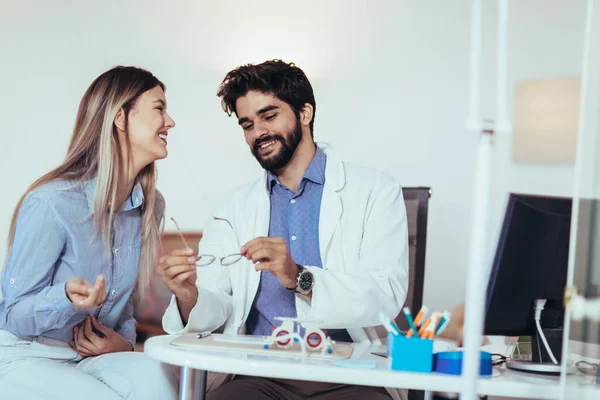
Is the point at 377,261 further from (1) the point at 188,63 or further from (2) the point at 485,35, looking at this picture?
(1) the point at 188,63

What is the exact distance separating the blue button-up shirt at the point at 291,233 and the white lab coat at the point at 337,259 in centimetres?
4

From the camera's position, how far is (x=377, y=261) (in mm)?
1949

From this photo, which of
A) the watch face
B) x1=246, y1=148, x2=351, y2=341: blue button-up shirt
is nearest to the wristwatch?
the watch face

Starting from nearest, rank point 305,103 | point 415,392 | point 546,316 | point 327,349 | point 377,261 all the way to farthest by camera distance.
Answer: point 327,349 → point 546,316 → point 377,261 → point 415,392 → point 305,103

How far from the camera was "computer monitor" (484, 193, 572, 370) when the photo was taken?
4.75ft

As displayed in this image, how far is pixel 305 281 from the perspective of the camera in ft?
5.85

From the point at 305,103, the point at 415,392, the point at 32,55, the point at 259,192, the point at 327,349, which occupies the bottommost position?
the point at 415,392

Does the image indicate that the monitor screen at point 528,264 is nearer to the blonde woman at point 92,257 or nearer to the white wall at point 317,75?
the blonde woman at point 92,257

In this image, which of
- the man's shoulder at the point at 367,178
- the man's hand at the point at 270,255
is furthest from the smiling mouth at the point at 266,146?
the man's hand at the point at 270,255

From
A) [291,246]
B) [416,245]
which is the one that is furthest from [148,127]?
[416,245]

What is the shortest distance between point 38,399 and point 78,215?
1.72 feet

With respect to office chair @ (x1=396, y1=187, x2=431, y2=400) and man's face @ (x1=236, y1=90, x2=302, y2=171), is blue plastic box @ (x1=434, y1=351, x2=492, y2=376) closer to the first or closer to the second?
man's face @ (x1=236, y1=90, x2=302, y2=171)

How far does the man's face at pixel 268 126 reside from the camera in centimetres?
229

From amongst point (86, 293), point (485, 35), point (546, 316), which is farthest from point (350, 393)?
point (485, 35)
